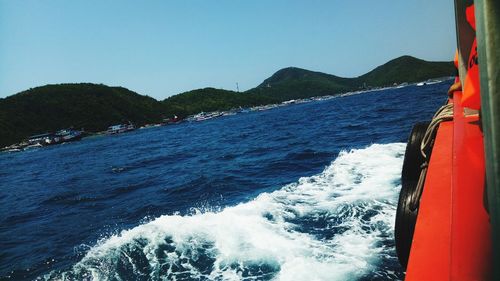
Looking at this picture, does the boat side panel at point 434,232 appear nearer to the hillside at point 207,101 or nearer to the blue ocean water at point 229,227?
the blue ocean water at point 229,227

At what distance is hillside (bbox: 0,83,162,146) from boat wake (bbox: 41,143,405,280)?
90.7m

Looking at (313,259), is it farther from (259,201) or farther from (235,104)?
(235,104)

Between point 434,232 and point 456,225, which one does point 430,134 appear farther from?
point 456,225

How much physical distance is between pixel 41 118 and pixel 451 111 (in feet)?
362

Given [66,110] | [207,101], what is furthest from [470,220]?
[207,101]

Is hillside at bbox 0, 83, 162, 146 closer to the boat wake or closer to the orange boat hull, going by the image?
the boat wake

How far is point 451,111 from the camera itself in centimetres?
421

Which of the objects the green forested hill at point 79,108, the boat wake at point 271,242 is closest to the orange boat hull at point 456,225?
the boat wake at point 271,242

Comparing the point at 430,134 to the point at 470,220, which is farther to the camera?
the point at 430,134

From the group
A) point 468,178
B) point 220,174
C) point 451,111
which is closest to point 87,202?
point 220,174

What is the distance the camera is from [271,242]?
18.4 feet

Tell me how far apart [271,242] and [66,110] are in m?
112

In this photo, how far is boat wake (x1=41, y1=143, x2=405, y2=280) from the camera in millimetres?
4715

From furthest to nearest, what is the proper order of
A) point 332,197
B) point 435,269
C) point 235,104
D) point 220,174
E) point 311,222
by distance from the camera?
1. point 235,104
2. point 220,174
3. point 332,197
4. point 311,222
5. point 435,269
